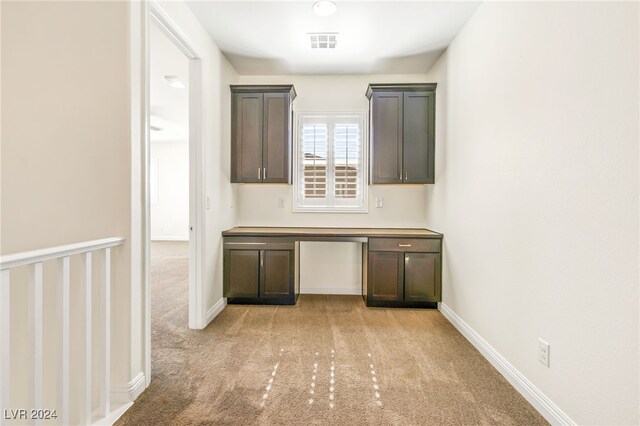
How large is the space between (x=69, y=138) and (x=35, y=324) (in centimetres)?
107

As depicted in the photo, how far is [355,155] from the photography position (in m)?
3.87

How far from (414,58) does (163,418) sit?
151 inches

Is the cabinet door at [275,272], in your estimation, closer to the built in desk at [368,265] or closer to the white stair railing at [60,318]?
the built in desk at [368,265]

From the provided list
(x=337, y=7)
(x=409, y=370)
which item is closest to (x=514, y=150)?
(x=409, y=370)

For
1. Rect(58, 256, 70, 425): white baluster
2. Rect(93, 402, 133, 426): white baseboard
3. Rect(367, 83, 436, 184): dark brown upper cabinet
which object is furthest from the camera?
Rect(367, 83, 436, 184): dark brown upper cabinet

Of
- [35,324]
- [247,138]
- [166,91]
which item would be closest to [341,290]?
[247,138]

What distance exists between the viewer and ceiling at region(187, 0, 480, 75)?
2.52 metres

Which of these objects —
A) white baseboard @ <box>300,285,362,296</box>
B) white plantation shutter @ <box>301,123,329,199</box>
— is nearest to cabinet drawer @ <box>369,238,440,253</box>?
white baseboard @ <box>300,285,362,296</box>

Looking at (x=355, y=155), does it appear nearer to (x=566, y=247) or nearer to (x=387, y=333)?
(x=387, y=333)

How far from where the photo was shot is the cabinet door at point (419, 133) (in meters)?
3.44

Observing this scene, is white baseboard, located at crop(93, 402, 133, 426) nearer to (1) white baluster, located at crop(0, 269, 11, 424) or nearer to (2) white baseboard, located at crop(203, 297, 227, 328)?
(1) white baluster, located at crop(0, 269, 11, 424)

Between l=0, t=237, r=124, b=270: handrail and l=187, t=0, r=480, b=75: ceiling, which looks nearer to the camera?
l=0, t=237, r=124, b=270: handrail

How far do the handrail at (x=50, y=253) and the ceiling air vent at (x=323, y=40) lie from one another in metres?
2.50

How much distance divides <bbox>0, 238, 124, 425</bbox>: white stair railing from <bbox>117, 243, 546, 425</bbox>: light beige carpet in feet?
0.93
